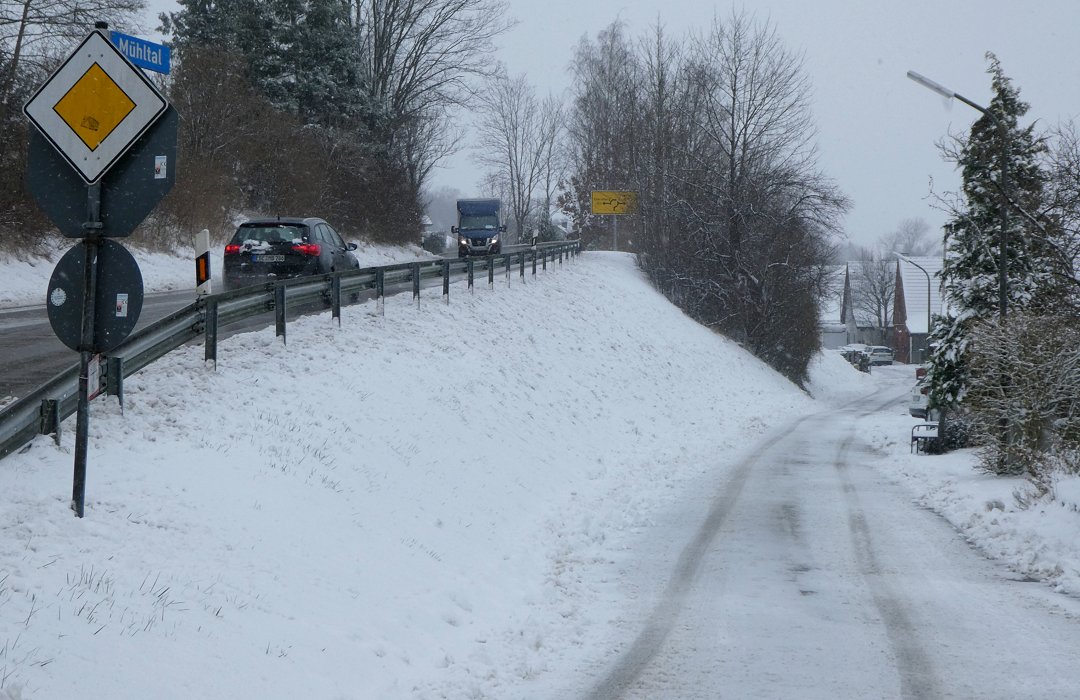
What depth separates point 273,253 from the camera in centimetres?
1742

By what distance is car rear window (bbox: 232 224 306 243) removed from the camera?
57.7 ft

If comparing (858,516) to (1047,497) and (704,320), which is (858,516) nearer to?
(1047,497)

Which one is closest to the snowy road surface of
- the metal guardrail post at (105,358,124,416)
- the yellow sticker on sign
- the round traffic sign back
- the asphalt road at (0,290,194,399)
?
the round traffic sign back

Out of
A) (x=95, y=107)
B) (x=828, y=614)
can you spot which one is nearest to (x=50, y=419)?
(x=95, y=107)

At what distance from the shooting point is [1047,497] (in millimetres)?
11602

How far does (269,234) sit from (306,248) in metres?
0.75

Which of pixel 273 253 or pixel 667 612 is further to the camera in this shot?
pixel 273 253

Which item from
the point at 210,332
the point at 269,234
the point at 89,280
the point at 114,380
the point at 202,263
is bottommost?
the point at 114,380

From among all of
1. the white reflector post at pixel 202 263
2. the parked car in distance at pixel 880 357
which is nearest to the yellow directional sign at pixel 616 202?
the white reflector post at pixel 202 263

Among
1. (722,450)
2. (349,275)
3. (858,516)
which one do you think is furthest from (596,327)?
(858,516)

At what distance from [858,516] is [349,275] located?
912 centimetres

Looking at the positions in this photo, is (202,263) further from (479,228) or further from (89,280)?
(479,228)

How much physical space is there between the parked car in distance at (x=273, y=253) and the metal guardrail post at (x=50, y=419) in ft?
32.8

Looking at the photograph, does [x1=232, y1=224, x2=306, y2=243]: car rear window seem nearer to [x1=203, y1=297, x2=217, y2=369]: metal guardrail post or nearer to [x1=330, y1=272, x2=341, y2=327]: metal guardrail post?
[x1=330, y1=272, x2=341, y2=327]: metal guardrail post
